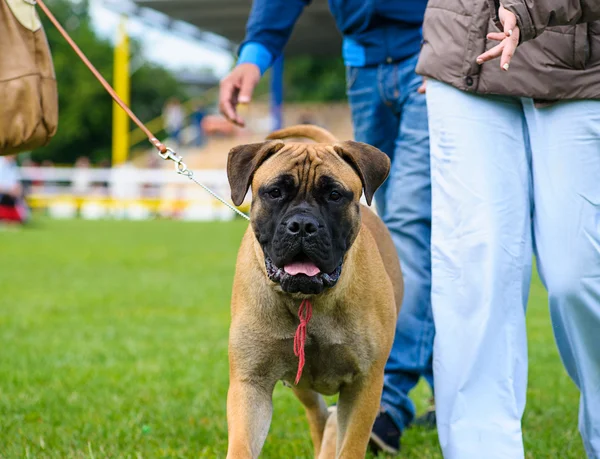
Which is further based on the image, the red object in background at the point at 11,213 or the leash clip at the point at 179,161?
the red object in background at the point at 11,213

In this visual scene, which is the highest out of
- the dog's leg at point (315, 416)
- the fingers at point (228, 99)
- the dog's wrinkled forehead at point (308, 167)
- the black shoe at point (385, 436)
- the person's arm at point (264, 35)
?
the person's arm at point (264, 35)

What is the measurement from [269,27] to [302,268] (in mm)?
1949

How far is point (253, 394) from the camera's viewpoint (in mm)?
3494

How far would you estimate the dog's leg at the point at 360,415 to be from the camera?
3525 mm

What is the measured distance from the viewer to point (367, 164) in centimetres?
361

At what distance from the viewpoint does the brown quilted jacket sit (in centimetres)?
319

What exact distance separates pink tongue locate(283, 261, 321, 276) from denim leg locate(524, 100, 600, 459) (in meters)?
0.86

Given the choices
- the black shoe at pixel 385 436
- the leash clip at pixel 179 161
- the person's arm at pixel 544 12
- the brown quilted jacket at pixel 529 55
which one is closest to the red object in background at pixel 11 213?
the leash clip at pixel 179 161

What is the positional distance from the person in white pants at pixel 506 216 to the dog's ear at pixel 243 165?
0.71 meters

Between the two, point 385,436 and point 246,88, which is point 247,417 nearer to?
point 385,436

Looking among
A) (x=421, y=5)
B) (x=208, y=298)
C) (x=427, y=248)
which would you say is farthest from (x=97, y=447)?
(x=208, y=298)

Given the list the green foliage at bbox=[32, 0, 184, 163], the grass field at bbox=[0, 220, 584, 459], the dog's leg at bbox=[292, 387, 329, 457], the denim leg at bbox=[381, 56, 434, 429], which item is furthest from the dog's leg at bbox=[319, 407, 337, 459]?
the green foliage at bbox=[32, 0, 184, 163]

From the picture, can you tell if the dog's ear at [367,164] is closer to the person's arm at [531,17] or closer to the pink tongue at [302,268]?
the pink tongue at [302,268]

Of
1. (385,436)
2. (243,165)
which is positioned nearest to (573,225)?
(243,165)
